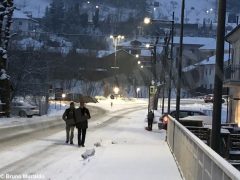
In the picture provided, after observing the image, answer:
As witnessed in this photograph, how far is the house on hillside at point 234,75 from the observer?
40853 millimetres

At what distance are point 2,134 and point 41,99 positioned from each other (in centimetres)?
3171

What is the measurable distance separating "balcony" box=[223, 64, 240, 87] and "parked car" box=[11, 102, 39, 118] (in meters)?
16.7

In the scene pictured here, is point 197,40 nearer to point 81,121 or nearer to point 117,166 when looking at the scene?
point 81,121

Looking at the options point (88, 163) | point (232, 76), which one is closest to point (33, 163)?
point (88, 163)

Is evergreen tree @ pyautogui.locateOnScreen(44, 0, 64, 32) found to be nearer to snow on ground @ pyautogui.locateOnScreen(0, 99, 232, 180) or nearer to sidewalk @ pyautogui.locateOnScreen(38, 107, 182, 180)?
snow on ground @ pyautogui.locateOnScreen(0, 99, 232, 180)

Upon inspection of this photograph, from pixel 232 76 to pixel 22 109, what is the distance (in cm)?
1772

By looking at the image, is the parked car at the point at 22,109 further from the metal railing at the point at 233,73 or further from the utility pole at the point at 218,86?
the utility pole at the point at 218,86

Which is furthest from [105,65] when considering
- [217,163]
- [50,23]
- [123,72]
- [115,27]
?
[217,163]

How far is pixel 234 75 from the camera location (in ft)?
138

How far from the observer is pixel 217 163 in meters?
7.50

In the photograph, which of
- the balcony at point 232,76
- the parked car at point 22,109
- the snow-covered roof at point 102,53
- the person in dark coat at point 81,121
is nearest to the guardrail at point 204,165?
the person in dark coat at point 81,121

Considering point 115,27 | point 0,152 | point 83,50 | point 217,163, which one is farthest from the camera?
point 115,27

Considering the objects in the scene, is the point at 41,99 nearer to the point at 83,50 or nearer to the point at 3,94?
the point at 3,94

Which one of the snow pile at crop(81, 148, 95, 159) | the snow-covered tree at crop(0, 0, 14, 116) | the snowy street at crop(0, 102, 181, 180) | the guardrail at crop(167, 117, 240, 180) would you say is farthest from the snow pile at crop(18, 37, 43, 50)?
the guardrail at crop(167, 117, 240, 180)
